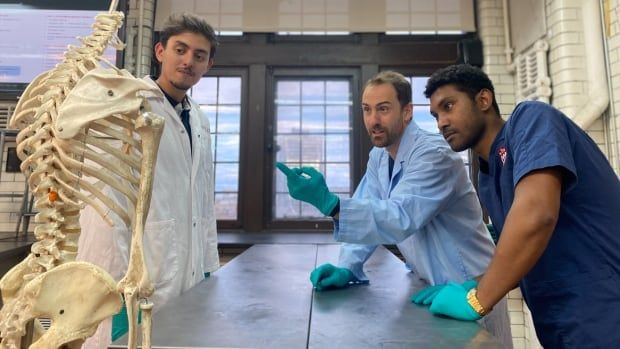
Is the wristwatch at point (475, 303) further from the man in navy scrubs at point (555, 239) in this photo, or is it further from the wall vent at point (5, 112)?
the wall vent at point (5, 112)

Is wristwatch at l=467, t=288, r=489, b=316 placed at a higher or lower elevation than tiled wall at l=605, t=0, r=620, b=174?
lower

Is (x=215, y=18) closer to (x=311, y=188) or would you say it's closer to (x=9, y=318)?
(x=311, y=188)

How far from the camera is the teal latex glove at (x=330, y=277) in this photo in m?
1.14

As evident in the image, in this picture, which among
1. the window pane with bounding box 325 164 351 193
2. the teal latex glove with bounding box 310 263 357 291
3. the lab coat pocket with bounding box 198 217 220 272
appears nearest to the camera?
the teal latex glove with bounding box 310 263 357 291

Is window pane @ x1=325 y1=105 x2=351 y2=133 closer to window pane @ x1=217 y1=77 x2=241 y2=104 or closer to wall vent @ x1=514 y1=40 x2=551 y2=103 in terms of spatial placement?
window pane @ x1=217 y1=77 x2=241 y2=104

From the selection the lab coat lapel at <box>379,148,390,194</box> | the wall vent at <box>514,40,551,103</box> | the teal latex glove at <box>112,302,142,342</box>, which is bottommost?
the teal latex glove at <box>112,302,142,342</box>

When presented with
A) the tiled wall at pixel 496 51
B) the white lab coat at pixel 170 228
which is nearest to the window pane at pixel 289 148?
the white lab coat at pixel 170 228

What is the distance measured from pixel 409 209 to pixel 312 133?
2.11 meters

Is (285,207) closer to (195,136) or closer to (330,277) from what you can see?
(195,136)

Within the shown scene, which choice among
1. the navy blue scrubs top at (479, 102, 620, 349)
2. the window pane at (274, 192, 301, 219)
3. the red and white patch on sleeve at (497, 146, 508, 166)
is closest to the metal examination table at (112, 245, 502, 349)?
the navy blue scrubs top at (479, 102, 620, 349)

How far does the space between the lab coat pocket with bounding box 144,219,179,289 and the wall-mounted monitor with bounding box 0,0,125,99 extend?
6.76 ft

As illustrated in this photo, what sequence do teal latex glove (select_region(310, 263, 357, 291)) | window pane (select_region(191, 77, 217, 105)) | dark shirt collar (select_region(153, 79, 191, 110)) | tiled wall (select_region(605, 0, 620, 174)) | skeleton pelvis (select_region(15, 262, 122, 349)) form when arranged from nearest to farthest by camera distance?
skeleton pelvis (select_region(15, 262, 122, 349)) → teal latex glove (select_region(310, 263, 357, 291)) → dark shirt collar (select_region(153, 79, 191, 110)) → tiled wall (select_region(605, 0, 620, 174)) → window pane (select_region(191, 77, 217, 105))

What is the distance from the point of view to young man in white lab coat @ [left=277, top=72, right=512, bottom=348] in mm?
1143

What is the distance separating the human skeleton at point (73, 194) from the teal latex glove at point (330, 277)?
0.57 metres
